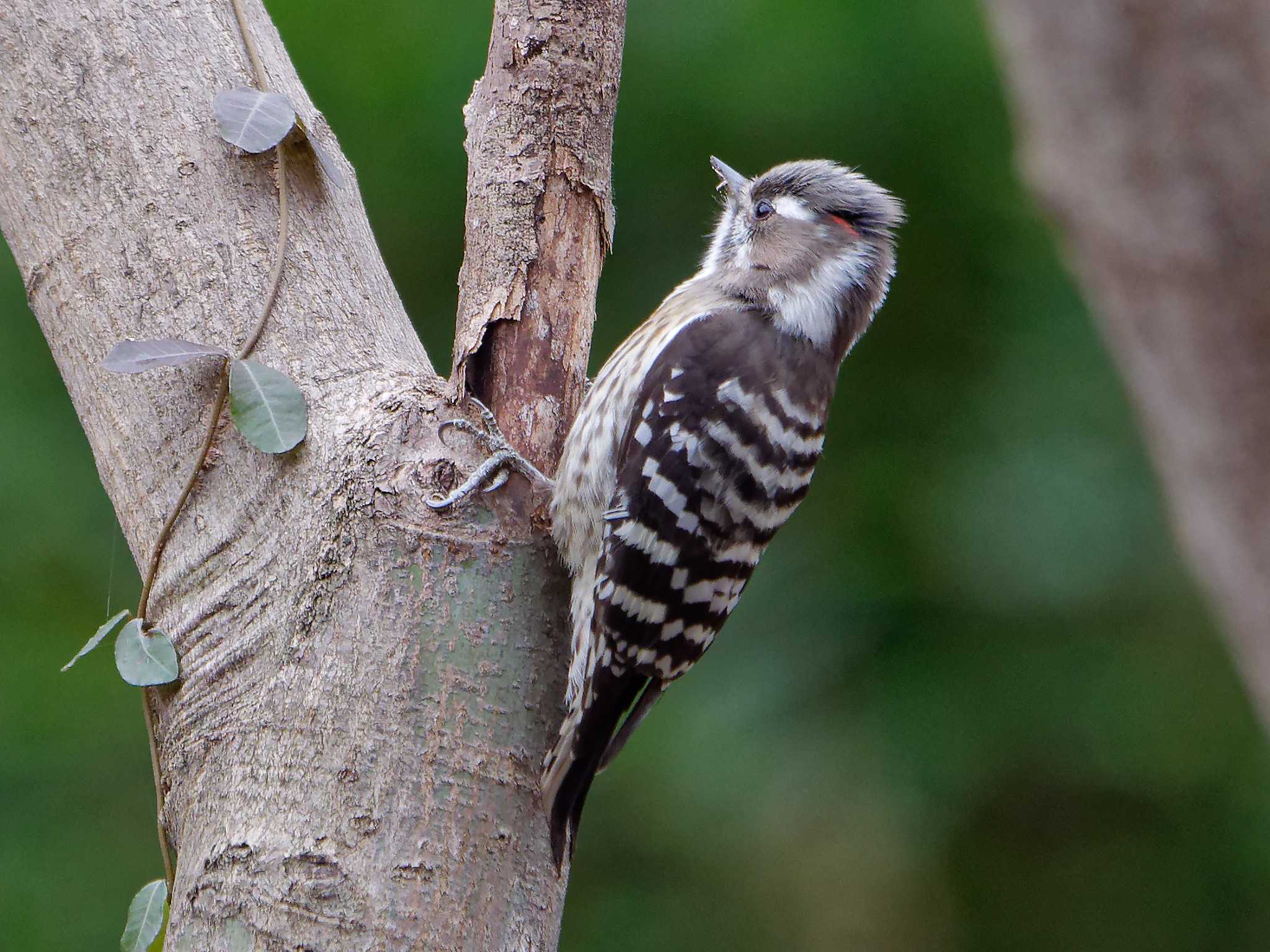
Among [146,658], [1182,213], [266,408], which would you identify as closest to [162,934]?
[146,658]

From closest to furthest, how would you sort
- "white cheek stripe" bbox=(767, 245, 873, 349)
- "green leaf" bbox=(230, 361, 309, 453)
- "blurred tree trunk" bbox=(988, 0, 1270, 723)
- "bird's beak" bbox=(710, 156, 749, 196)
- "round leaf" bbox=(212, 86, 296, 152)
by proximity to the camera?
1. "blurred tree trunk" bbox=(988, 0, 1270, 723)
2. "green leaf" bbox=(230, 361, 309, 453)
3. "round leaf" bbox=(212, 86, 296, 152)
4. "white cheek stripe" bbox=(767, 245, 873, 349)
5. "bird's beak" bbox=(710, 156, 749, 196)

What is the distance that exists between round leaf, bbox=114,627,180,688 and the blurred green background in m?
1.51

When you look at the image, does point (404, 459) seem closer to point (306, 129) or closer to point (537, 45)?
point (306, 129)

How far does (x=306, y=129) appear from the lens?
6.88ft

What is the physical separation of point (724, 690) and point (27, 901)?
2.01m

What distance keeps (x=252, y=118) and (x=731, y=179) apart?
1.31m

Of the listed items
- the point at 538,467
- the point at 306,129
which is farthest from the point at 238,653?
the point at 306,129

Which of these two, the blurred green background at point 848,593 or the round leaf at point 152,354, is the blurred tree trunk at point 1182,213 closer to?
the round leaf at point 152,354

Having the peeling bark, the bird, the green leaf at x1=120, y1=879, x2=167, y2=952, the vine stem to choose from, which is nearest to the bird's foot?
the bird

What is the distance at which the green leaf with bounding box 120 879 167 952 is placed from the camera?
191 cm

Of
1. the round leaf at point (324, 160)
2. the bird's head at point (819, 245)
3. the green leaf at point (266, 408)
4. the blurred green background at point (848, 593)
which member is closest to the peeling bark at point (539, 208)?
the round leaf at point (324, 160)

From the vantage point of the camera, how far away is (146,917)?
6.26 feet

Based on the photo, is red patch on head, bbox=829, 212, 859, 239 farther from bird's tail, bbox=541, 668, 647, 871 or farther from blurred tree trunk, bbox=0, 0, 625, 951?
bird's tail, bbox=541, 668, 647, 871

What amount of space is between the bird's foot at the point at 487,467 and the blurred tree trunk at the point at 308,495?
22 mm
